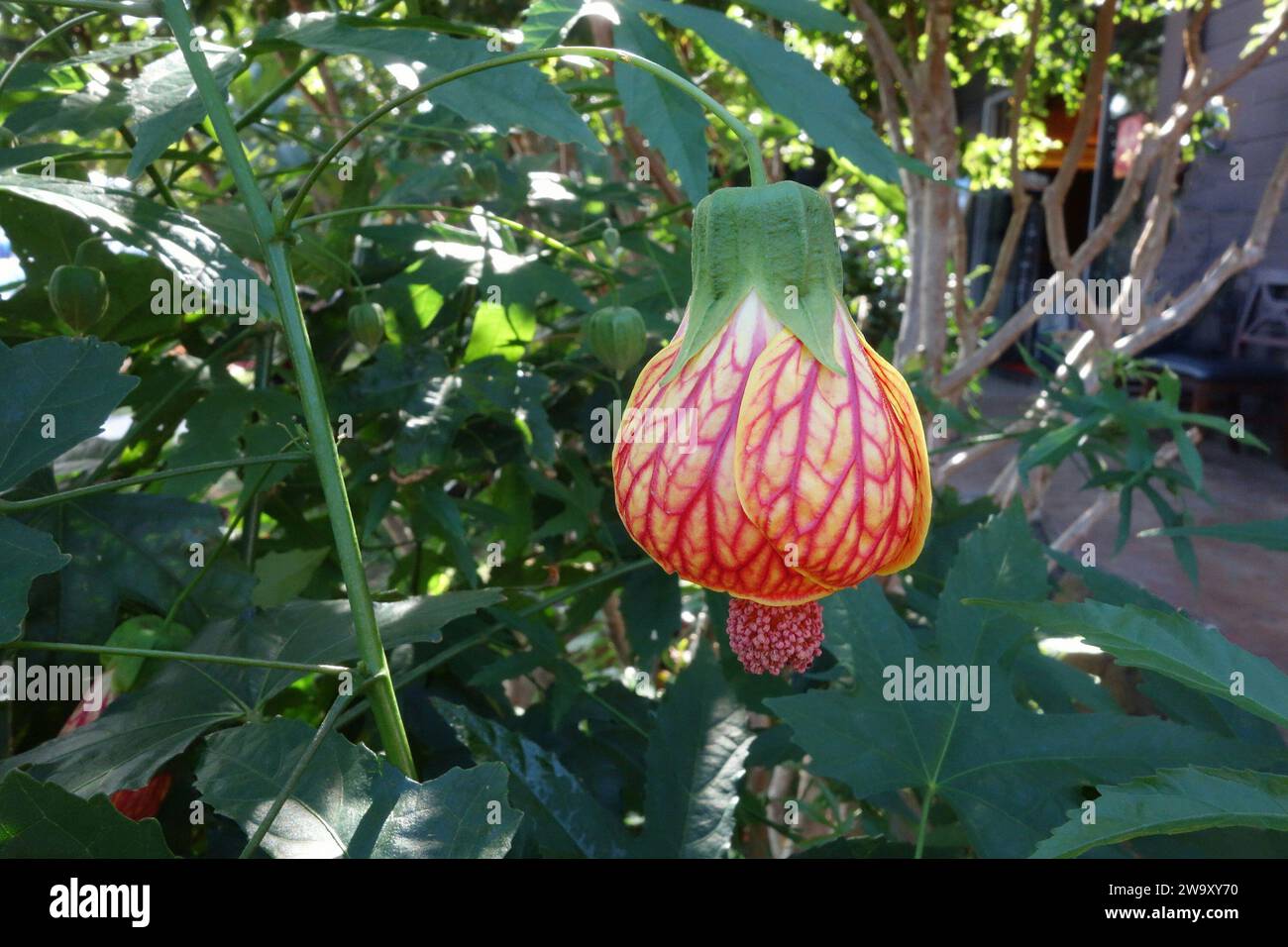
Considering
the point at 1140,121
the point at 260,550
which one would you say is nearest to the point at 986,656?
the point at 260,550

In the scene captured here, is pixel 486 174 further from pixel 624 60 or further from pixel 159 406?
pixel 624 60

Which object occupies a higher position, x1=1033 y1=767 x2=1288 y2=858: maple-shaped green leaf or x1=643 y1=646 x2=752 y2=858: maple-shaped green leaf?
x1=1033 y1=767 x2=1288 y2=858: maple-shaped green leaf

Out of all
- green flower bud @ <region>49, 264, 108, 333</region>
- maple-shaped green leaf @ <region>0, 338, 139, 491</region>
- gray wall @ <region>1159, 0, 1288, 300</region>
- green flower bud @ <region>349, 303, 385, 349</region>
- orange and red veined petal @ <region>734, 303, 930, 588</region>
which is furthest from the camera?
gray wall @ <region>1159, 0, 1288, 300</region>

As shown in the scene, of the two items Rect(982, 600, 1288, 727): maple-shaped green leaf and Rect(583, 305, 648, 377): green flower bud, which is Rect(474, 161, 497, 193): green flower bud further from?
Rect(982, 600, 1288, 727): maple-shaped green leaf

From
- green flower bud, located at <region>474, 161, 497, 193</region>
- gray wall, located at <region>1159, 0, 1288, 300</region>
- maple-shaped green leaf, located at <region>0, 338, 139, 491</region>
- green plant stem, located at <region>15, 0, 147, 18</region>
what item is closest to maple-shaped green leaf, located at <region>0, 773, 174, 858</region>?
maple-shaped green leaf, located at <region>0, 338, 139, 491</region>

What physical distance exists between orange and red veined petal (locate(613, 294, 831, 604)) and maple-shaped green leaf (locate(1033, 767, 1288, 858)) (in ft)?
0.45

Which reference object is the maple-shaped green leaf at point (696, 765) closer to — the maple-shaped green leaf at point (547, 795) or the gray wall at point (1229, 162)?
the maple-shaped green leaf at point (547, 795)

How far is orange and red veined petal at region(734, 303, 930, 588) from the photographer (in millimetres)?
362

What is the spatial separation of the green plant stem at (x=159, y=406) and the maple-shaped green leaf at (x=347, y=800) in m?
0.32

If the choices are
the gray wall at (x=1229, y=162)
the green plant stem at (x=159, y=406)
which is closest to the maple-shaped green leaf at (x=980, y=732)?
the green plant stem at (x=159, y=406)

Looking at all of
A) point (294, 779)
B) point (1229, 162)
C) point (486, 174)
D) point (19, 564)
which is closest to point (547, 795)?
point (294, 779)

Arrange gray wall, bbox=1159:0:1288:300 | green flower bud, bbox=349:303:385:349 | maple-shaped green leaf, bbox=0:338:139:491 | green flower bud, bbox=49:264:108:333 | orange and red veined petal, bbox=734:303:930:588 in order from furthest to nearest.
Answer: gray wall, bbox=1159:0:1288:300 < green flower bud, bbox=349:303:385:349 < green flower bud, bbox=49:264:108:333 < maple-shaped green leaf, bbox=0:338:139:491 < orange and red veined petal, bbox=734:303:930:588

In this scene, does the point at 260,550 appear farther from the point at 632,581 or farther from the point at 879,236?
the point at 879,236

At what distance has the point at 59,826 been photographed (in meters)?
0.38
